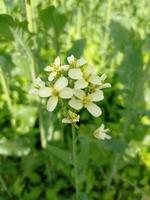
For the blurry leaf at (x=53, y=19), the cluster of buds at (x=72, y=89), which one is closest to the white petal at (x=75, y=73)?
the cluster of buds at (x=72, y=89)

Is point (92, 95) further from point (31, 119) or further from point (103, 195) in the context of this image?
point (31, 119)

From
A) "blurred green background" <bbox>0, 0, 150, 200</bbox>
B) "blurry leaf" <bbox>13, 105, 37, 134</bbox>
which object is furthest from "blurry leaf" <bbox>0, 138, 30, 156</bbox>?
"blurry leaf" <bbox>13, 105, 37, 134</bbox>

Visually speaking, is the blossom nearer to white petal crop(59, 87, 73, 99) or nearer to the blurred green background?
white petal crop(59, 87, 73, 99)

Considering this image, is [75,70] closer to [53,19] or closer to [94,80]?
[94,80]

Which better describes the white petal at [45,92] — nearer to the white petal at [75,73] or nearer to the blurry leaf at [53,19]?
the white petal at [75,73]

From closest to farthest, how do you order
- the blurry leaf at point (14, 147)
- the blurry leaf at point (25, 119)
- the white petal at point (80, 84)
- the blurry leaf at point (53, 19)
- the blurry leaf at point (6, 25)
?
the white petal at point (80, 84)
the blurry leaf at point (6, 25)
the blurry leaf at point (53, 19)
the blurry leaf at point (14, 147)
the blurry leaf at point (25, 119)

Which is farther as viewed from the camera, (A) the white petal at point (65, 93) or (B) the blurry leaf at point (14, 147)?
(B) the blurry leaf at point (14, 147)

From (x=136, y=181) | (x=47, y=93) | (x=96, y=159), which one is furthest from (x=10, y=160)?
(x=47, y=93)
